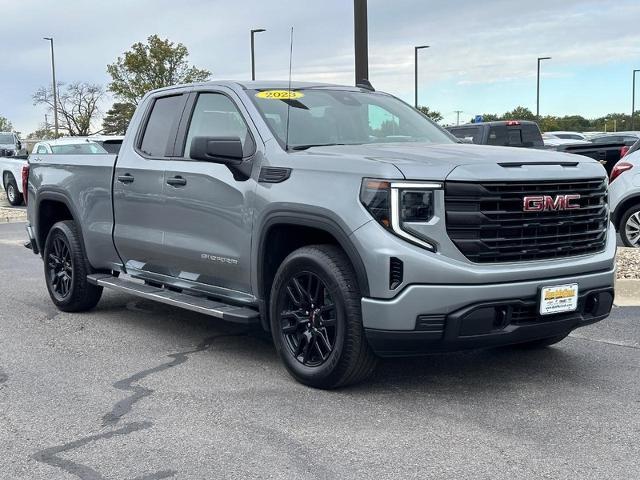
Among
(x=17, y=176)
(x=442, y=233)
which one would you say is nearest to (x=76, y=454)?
(x=442, y=233)

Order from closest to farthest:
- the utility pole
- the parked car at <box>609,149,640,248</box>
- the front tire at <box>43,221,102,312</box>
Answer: the front tire at <box>43,221,102,312</box> → the parked car at <box>609,149,640,248</box> → the utility pole

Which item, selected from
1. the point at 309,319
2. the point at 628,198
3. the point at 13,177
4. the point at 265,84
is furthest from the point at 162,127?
the point at 13,177

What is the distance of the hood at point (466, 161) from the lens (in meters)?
4.60

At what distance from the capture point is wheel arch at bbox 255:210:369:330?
15.4 feet

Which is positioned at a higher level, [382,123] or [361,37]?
[361,37]

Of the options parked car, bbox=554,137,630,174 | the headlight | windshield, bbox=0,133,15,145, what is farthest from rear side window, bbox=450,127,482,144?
windshield, bbox=0,133,15,145

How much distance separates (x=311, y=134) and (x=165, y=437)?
2360mm

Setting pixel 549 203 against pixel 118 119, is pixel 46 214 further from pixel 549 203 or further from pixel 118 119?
pixel 118 119

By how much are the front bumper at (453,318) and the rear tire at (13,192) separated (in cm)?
1961

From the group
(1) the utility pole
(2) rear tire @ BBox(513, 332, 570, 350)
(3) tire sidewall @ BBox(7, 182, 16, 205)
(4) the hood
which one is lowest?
(2) rear tire @ BBox(513, 332, 570, 350)

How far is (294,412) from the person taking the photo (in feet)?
15.4

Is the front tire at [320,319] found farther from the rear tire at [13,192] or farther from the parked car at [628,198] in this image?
the rear tire at [13,192]

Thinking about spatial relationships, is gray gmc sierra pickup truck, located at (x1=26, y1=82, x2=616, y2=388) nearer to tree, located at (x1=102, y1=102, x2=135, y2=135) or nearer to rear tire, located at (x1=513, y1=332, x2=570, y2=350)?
rear tire, located at (x1=513, y1=332, x2=570, y2=350)

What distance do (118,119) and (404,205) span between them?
185ft
